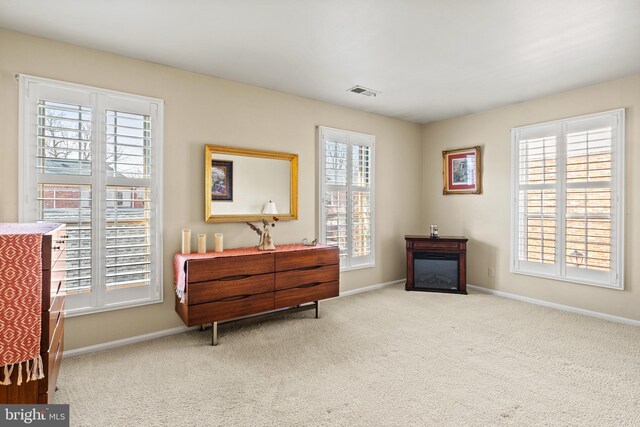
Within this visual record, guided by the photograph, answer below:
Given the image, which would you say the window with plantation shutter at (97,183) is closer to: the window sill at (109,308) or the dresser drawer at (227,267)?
the window sill at (109,308)

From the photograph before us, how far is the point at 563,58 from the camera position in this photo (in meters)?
3.08

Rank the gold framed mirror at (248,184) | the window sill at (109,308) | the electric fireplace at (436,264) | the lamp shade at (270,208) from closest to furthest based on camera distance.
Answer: the window sill at (109,308) → the gold framed mirror at (248,184) → the lamp shade at (270,208) → the electric fireplace at (436,264)

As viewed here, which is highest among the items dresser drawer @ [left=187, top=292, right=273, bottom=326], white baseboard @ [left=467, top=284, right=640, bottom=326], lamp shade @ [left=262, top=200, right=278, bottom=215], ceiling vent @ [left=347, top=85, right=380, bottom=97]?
ceiling vent @ [left=347, top=85, right=380, bottom=97]

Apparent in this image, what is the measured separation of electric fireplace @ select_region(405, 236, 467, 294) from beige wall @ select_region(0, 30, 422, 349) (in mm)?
419

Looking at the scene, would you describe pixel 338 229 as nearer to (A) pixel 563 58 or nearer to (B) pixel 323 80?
(B) pixel 323 80

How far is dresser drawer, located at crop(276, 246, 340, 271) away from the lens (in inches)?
135

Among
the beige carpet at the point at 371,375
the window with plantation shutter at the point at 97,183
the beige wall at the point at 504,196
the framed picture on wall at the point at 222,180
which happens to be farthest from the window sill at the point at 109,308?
the beige wall at the point at 504,196

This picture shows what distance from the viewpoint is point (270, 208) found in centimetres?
391

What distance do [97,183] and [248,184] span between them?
1399 mm

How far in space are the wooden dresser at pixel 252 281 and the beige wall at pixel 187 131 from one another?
1.05 feet

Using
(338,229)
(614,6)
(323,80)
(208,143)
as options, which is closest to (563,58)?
(614,6)

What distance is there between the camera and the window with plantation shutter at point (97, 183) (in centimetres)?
265

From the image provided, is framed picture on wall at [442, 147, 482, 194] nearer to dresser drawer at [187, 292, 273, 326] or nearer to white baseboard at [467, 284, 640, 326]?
white baseboard at [467, 284, 640, 326]

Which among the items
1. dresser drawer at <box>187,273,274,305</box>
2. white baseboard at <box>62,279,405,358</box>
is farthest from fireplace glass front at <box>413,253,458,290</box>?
white baseboard at <box>62,279,405,358</box>
